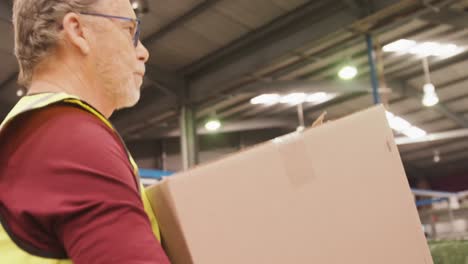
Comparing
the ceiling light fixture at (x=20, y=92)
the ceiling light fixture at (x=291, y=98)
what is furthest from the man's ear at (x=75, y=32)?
the ceiling light fixture at (x=291, y=98)

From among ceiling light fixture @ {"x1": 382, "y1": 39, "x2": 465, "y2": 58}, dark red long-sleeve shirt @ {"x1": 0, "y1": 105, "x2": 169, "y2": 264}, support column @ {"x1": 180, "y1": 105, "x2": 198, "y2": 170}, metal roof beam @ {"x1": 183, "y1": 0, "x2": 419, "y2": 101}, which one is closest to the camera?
dark red long-sleeve shirt @ {"x1": 0, "y1": 105, "x2": 169, "y2": 264}

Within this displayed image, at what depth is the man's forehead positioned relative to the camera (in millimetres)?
833

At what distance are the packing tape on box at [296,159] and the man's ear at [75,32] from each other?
341 millimetres

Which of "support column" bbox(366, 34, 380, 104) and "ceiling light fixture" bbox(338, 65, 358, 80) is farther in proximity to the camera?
"ceiling light fixture" bbox(338, 65, 358, 80)

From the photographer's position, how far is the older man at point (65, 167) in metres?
0.58

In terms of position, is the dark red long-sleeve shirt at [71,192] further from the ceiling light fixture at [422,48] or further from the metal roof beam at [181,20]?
the ceiling light fixture at [422,48]

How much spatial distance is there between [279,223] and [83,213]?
0.30 m

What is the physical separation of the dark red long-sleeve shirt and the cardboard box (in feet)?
0.33

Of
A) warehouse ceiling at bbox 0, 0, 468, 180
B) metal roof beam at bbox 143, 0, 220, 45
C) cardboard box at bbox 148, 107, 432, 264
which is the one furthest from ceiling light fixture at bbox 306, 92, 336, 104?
cardboard box at bbox 148, 107, 432, 264

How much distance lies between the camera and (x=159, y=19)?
21.1 feet

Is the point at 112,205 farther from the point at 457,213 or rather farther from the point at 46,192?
the point at 457,213

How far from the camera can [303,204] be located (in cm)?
78

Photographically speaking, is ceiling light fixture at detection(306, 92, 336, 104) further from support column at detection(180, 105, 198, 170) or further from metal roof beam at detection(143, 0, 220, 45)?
metal roof beam at detection(143, 0, 220, 45)

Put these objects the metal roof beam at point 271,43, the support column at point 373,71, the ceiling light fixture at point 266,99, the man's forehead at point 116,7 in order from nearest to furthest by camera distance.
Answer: the man's forehead at point 116,7
the support column at point 373,71
the metal roof beam at point 271,43
the ceiling light fixture at point 266,99
